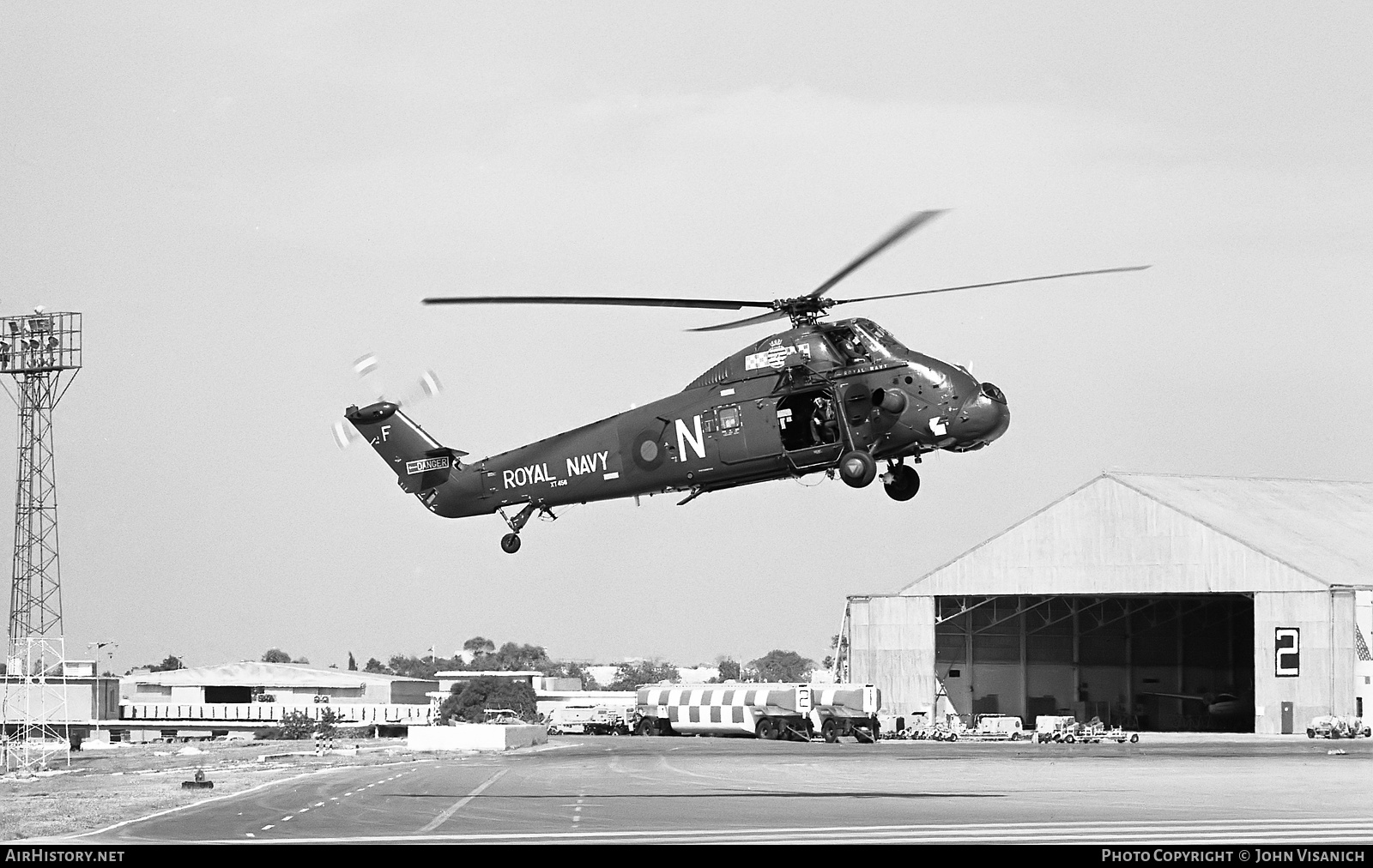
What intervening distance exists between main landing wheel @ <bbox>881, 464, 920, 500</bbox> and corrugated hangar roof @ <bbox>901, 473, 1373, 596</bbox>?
53019mm

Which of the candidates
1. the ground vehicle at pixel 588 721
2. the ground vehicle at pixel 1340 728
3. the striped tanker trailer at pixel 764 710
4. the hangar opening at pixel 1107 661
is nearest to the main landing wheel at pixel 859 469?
the striped tanker trailer at pixel 764 710

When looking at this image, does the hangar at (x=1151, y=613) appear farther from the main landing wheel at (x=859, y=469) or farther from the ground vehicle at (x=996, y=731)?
the main landing wheel at (x=859, y=469)

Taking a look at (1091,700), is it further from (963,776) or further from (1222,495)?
(963,776)

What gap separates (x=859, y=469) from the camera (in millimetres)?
31953

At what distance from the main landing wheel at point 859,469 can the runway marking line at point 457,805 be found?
1151cm

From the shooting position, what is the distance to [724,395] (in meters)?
34.2

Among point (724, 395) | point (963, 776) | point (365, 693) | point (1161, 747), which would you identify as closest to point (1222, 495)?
point (1161, 747)

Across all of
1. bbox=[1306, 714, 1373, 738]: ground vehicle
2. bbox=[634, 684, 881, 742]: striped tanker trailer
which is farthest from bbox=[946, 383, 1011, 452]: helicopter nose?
bbox=[1306, 714, 1373, 738]: ground vehicle

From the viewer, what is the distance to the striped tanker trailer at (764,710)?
79625 mm

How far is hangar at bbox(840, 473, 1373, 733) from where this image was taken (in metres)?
79.5

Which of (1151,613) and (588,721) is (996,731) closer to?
(1151,613)

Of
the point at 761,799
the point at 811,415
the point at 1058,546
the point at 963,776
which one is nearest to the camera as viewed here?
the point at 811,415
